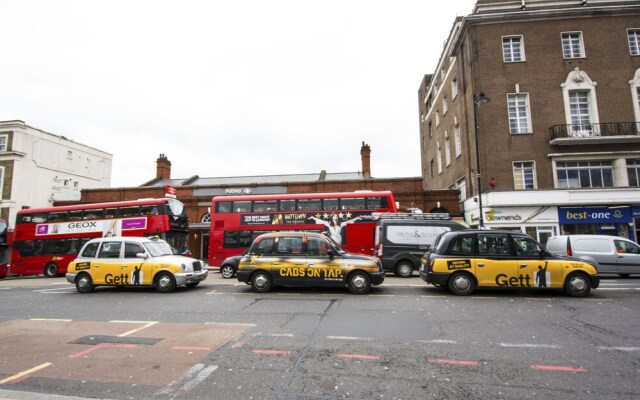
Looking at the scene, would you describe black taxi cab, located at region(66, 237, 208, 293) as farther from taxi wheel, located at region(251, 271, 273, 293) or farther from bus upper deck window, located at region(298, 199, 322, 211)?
bus upper deck window, located at region(298, 199, 322, 211)

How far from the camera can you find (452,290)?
→ 30.4ft

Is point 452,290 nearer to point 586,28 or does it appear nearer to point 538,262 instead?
point 538,262

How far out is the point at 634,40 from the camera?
74.6 ft

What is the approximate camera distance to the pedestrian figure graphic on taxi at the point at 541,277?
8.89 metres

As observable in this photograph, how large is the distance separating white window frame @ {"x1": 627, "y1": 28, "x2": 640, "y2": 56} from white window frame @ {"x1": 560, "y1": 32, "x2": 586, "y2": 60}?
306 centimetres

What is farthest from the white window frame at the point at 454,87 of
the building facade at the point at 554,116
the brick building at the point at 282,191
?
the brick building at the point at 282,191

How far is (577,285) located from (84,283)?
1498 cm

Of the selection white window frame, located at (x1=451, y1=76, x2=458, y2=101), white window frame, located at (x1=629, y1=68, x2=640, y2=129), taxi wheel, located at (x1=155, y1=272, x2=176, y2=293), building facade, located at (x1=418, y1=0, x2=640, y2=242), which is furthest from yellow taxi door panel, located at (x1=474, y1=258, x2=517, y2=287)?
white window frame, located at (x1=629, y1=68, x2=640, y2=129)

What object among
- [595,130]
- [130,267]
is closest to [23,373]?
[130,267]

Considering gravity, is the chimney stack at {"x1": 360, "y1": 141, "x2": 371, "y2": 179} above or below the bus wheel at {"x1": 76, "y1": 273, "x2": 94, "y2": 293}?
above

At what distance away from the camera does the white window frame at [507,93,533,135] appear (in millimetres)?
22594

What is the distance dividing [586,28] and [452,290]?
81.0ft

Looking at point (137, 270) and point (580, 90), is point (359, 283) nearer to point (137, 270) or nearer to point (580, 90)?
point (137, 270)

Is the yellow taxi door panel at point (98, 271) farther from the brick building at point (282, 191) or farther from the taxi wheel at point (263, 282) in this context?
the brick building at point (282, 191)
